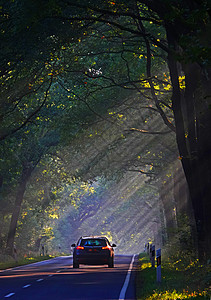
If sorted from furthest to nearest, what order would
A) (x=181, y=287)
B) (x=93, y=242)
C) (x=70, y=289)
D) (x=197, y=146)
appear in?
(x=93, y=242), (x=197, y=146), (x=70, y=289), (x=181, y=287)

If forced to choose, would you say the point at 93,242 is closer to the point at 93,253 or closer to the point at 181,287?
the point at 93,253

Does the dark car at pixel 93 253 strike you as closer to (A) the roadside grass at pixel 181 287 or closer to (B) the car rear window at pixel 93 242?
(B) the car rear window at pixel 93 242

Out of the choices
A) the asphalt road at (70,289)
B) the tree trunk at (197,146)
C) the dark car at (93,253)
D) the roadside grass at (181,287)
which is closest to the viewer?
the roadside grass at (181,287)

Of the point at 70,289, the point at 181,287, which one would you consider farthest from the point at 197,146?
the point at 70,289

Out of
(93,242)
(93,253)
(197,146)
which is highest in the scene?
(197,146)

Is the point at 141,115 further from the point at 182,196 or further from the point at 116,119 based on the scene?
the point at 182,196

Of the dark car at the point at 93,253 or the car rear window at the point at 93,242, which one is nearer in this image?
the dark car at the point at 93,253

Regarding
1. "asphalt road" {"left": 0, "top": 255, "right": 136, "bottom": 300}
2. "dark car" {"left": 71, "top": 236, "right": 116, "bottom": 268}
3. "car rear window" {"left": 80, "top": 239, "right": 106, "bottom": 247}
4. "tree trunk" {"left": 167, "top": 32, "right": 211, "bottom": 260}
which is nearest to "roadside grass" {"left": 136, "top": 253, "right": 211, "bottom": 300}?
"asphalt road" {"left": 0, "top": 255, "right": 136, "bottom": 300}

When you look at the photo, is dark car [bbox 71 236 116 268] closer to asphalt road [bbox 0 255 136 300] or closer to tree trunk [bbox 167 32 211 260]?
asphalt road [bbox 0 255 136 300]

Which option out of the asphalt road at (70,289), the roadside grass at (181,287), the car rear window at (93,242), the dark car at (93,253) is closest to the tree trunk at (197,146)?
the roadside grass at (181,287)

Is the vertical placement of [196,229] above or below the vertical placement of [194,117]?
below

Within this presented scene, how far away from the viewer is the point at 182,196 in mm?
36781

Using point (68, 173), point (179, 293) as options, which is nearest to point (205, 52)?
point (179, 293)

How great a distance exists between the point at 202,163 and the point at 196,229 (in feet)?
8.83
